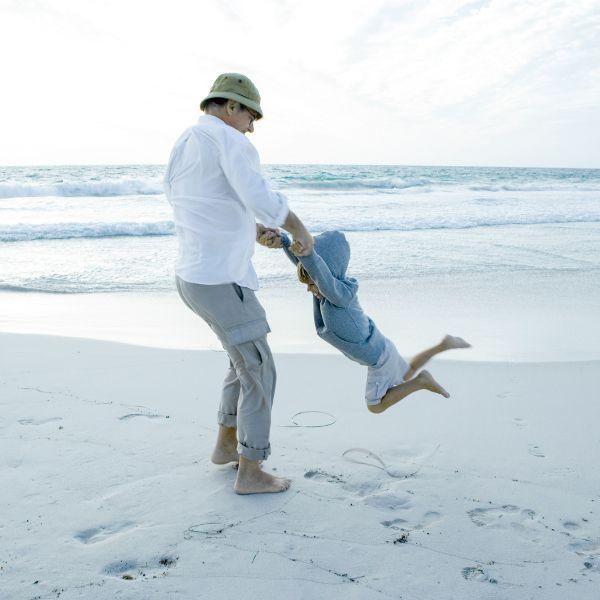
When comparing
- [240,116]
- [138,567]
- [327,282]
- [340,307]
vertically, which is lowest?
[138,567]

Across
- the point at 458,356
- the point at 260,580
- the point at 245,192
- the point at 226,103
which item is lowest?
the point at 260,580

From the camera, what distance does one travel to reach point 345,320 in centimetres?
302

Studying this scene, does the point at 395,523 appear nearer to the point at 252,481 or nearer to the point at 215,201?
the point at 252,481

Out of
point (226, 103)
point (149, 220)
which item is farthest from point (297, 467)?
point (149, 220)

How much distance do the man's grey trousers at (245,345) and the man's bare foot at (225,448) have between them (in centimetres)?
21

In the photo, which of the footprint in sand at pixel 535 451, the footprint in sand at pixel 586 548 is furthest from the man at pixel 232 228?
the footprint in sand at pixel 535 451

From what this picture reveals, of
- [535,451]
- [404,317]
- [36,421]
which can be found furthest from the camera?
[404,317]

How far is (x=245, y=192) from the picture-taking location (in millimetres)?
2441

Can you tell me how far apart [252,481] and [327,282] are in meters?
1.03

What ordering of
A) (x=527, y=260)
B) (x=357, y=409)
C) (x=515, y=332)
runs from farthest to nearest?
(x=527, y=260)
(x=515, y=332)
(x=357, y=409)

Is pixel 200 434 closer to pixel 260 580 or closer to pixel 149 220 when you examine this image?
pixel 260 580

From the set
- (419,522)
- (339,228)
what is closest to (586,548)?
(419,522)

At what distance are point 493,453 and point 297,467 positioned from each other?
108cm

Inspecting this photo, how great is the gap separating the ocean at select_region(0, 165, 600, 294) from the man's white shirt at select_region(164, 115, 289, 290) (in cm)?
511
